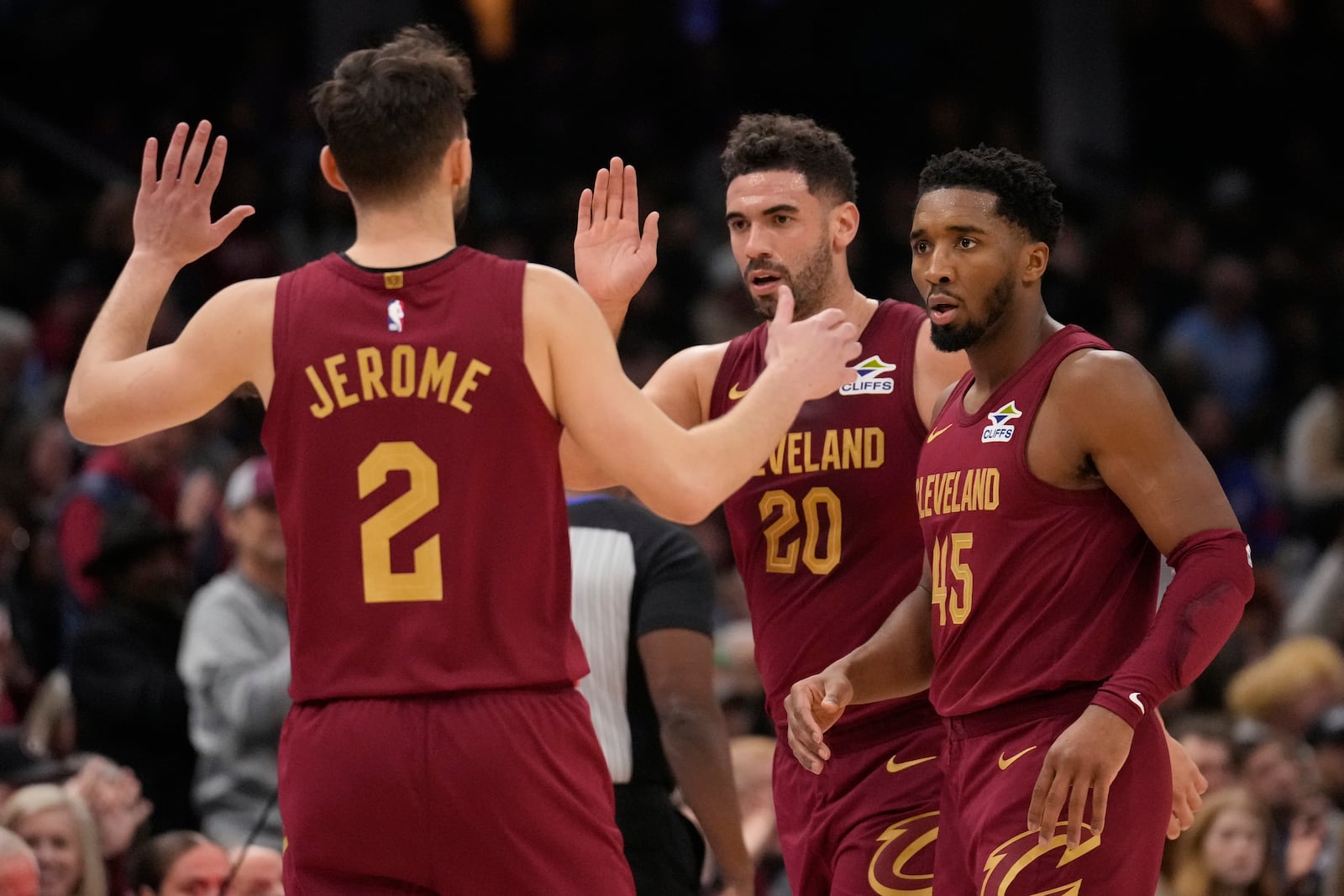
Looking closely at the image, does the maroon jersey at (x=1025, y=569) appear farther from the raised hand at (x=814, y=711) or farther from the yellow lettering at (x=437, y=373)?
the yellow lettering at (x=437, y=373)

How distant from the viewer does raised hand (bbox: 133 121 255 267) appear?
4375 millimetres

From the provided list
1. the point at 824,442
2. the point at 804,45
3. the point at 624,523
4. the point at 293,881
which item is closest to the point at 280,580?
the point at 624,523

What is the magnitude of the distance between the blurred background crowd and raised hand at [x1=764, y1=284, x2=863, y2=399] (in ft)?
11.2

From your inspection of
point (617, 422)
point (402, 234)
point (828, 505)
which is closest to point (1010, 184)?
point (828, 505)

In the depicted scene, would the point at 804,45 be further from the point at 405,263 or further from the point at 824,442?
the point at 405,263

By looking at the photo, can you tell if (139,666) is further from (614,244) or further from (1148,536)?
(1148,536)

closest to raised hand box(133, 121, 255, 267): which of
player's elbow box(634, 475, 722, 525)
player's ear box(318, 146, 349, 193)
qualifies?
player's ear box(318, 146, 349, 193)

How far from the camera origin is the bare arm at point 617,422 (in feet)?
12.7

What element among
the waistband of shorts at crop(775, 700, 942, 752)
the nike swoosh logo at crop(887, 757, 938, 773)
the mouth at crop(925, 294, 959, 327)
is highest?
the mouth at crop(925, 294, 959, 327)

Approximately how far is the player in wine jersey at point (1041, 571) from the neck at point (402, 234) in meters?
1.40

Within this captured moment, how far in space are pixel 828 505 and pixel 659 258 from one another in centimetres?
971

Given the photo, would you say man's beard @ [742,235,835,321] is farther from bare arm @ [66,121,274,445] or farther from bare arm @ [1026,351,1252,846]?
bare arm @ [66,121,274,445]

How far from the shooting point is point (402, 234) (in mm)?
4016

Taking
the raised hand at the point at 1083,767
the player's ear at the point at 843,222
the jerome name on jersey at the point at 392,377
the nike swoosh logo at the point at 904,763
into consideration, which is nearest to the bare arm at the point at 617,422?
the jerome name on jersey at the point at 392,377
